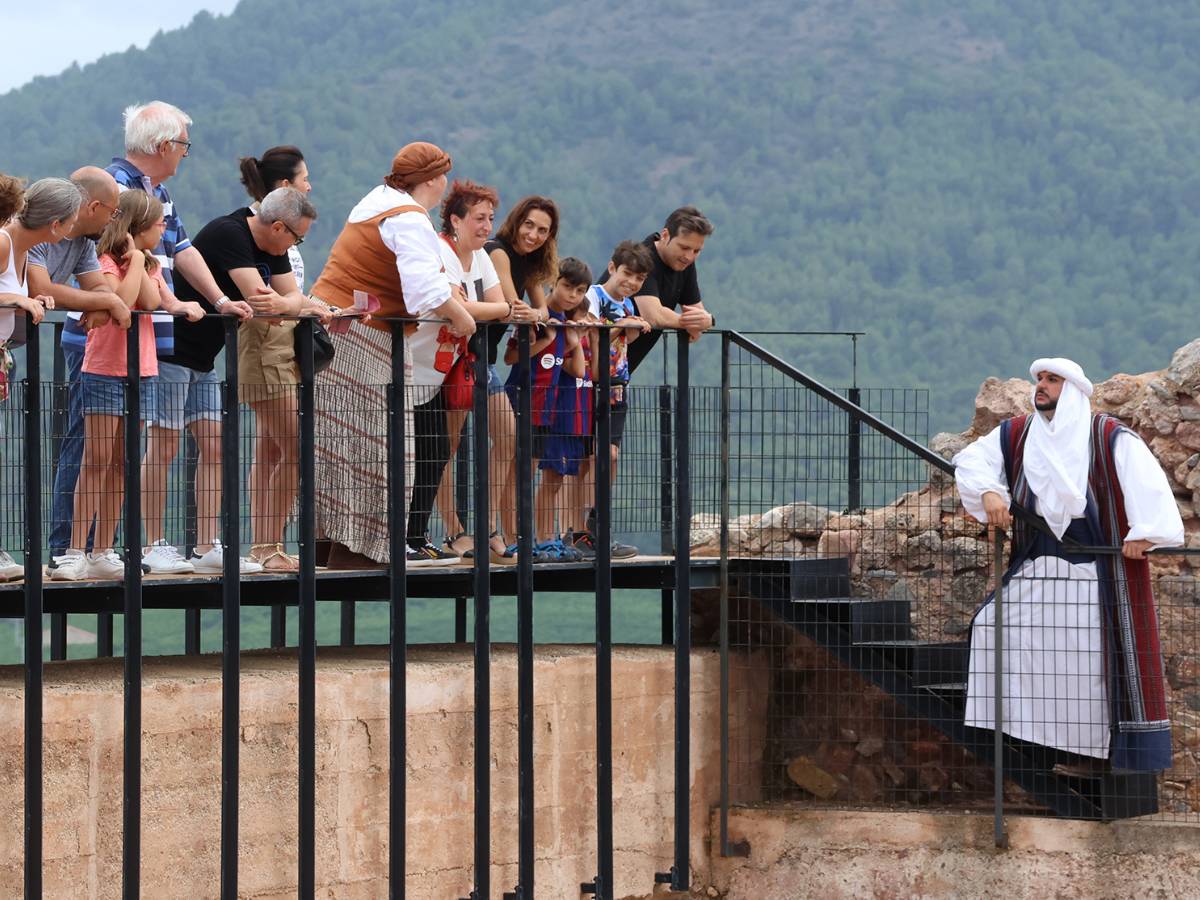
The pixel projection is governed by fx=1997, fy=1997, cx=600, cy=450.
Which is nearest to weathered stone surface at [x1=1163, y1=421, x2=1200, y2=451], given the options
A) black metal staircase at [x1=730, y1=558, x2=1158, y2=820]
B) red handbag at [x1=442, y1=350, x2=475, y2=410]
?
black metal staircase at [x1=730, y1=558, x2=1158, y2=820]

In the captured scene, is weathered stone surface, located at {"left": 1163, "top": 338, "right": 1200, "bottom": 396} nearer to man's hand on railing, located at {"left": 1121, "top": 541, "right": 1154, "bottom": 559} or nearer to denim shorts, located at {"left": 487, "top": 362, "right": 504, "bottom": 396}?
man's hand on railing, located at {"left": 1121, "top": 541, "right": 1154, "bottom": 559}

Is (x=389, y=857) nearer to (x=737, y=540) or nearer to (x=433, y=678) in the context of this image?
(x=433, y=678)

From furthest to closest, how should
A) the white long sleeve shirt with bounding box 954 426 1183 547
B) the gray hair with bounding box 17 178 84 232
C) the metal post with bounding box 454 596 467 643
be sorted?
the metal post with bounding box 454 596 467 643 → the white long sleeve shirt with bounding box 954 426 1183 547 → the gray hair with bounding box 17 178 84 232

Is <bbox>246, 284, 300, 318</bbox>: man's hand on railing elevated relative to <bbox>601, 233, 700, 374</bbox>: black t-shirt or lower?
lower

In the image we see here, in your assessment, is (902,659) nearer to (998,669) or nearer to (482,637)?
(998,669)

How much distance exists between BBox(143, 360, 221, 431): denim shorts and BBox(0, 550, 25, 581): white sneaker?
706 mm

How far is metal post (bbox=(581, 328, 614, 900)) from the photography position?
8.54 m

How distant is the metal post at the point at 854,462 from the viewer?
9414 mm

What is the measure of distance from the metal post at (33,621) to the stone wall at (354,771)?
0.73ft

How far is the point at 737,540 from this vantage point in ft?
33.9

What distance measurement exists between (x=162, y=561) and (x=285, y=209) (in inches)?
55.7

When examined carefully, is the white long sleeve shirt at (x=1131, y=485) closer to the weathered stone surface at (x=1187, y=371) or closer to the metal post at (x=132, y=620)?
the weathered stone surface at (x=1187, y=371)

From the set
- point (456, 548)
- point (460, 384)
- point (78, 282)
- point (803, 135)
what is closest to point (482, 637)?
point (456, 548)

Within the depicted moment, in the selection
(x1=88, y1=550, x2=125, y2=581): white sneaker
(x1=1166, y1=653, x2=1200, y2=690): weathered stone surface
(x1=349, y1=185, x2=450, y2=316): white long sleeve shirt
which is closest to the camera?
(x1=88, y1=550, x2=125, y2=581): white sneaker
